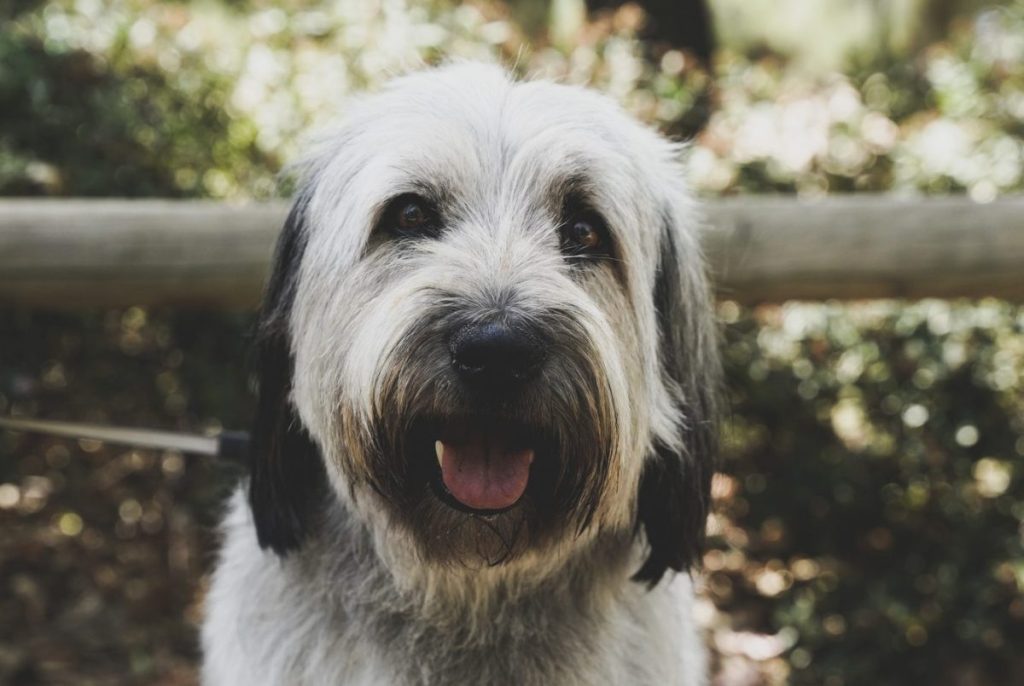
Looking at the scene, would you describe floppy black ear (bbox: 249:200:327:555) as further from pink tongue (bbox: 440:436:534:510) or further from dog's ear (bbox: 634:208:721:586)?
dog's ear (bbox: 634:208:721:586)

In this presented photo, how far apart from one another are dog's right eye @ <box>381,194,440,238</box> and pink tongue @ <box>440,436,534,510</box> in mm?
412

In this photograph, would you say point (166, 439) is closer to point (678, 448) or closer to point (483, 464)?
point (483, 464)

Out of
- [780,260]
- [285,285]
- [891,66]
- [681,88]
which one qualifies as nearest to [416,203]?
[285,285]

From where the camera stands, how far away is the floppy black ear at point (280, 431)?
214 cm

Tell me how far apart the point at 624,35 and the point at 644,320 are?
124 inches

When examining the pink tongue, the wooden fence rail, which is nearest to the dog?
the pink tongue

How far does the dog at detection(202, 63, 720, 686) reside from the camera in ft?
5.68

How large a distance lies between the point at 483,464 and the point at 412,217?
1.60 feet

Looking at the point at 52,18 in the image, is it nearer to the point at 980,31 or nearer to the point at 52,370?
the point at 52,370

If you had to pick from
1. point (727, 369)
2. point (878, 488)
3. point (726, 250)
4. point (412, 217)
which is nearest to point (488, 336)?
point (412, 217)

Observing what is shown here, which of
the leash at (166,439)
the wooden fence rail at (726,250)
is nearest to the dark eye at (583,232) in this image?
the leash at (166,439)

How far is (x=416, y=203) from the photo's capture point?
1932mm

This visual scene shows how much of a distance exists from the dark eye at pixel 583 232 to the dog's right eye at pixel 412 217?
255 mm

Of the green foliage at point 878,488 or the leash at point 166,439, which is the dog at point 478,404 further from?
the green foliage at point 878,488
